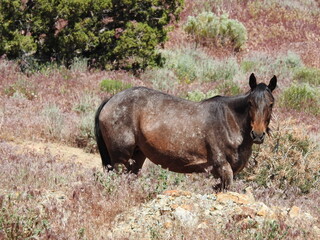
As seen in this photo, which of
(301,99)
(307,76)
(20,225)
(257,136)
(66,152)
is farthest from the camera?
(307,76)

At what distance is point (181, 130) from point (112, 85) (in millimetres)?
7146

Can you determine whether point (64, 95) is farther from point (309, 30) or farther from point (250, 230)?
point (309, 30)

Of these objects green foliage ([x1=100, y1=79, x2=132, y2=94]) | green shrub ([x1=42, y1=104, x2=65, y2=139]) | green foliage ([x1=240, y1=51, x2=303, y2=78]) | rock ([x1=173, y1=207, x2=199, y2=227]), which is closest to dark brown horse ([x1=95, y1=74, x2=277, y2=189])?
rock ([x1=173, y1=207, x2=199, y2=227])

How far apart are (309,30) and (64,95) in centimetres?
1770

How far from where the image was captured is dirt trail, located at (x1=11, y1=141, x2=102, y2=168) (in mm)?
10094

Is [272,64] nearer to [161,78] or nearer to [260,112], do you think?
[161,78]

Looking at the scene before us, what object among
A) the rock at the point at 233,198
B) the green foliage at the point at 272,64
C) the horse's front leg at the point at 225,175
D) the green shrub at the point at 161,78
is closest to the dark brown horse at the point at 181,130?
the horse's front leg at the point at 225,175

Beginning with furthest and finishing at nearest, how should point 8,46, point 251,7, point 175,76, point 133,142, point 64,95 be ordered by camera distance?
point 251,7 → point 175,76 → point 8,46 → point 64,95 → point 133,142

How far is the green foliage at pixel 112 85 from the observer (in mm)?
14258

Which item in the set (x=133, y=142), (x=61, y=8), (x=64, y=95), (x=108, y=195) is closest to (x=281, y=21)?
(x=61, y=8)

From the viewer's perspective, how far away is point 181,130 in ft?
24.5

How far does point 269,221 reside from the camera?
5039mm

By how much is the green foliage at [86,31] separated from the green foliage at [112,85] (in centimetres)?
196

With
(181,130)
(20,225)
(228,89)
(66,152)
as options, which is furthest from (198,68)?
(20,225)
